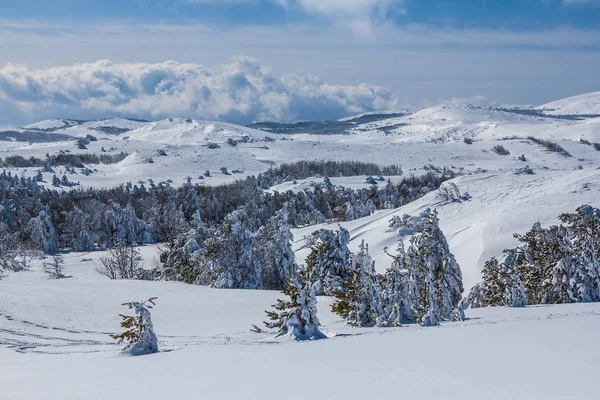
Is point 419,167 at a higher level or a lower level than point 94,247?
higher

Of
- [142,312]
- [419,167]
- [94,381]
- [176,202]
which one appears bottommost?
[94,381]

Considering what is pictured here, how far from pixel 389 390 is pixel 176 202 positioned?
104214 mm

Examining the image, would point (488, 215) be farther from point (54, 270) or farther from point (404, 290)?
point (54, 270)

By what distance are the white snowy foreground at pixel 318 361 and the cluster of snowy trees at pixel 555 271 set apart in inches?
82.2

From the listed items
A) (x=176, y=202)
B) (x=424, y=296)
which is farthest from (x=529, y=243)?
(x=176, y=202)

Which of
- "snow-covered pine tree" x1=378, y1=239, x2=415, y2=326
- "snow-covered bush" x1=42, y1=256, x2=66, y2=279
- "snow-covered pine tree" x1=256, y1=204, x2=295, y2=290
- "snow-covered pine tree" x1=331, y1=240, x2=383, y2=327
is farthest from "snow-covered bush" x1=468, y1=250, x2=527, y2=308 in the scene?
"snow-covered bush" x1=42, y1=256, x2=66, y2=279

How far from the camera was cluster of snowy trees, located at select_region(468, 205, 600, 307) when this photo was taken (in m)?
23.2

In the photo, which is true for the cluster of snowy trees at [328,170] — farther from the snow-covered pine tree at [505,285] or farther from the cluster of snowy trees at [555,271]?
the snow-covered pine tree at [505,285]

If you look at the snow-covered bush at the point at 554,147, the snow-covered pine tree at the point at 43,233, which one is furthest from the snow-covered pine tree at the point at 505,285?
the snow-covered bush at the point at 554,147

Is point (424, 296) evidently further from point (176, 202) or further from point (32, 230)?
point (176, 202)

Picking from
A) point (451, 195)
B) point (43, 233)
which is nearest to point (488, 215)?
point (451, 195)

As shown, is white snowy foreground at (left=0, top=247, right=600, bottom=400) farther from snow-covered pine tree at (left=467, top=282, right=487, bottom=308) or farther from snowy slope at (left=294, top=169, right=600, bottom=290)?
snowy slope at (left=294, top=169, right=600, bottom=290)

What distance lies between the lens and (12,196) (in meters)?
104

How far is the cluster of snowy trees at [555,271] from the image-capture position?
23.2 m
